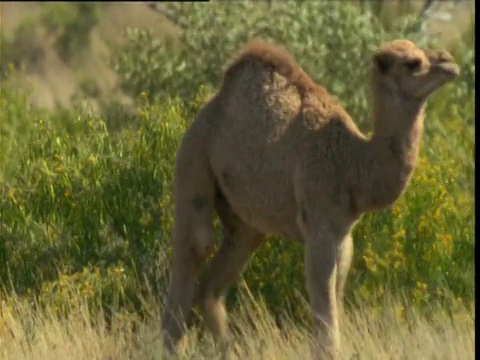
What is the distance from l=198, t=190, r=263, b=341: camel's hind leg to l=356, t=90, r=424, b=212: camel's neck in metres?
1.04

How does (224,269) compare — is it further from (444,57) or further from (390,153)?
(444,57)

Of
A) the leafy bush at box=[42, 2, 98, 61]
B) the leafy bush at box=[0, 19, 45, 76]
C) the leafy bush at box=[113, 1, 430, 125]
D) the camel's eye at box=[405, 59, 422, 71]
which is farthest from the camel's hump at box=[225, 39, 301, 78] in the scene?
the leafy bush at box=[42, 2, 98, 61]

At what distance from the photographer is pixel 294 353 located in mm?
9547

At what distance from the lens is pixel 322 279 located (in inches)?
366

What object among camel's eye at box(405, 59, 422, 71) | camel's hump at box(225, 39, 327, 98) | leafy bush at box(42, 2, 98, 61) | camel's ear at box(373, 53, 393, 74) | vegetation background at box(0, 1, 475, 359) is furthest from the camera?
leafy bush at box(42, 2, 98, 61)

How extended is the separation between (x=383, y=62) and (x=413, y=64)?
20cm

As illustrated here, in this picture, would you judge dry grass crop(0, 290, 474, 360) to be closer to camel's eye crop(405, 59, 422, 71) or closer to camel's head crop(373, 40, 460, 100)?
camel's head crop(373, 40, 460, 100)

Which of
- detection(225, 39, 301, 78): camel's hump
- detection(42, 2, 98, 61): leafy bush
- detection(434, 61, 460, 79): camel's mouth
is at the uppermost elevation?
detection(225, 39, 301, 78): camel's hump

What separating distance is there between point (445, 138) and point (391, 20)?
519 cm

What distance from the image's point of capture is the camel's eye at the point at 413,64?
30.6 ft

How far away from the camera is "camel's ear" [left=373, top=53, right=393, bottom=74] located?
941 cm

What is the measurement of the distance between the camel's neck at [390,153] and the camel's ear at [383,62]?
0.49 feet

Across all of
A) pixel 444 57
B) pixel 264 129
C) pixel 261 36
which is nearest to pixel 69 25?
pixel 261 36

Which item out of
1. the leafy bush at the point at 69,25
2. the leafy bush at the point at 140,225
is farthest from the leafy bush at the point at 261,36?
the leafy bush at the point at 69,25
